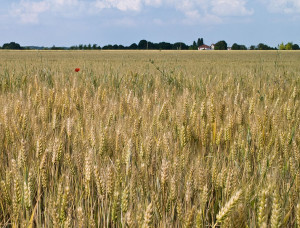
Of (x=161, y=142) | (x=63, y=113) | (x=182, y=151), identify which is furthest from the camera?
(x=63, y=113)

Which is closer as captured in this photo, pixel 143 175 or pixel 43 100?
pixel 143 175

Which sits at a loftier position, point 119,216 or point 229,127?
point 229,127

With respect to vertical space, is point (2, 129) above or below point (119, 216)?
above

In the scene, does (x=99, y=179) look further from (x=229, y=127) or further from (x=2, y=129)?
(x=2, y=129)

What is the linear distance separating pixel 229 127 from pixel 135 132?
1.53 ft

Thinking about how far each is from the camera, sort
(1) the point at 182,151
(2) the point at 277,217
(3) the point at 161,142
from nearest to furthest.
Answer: (2) the point at 277,217, (1) the point at 182,151, (3) the point at 161,142

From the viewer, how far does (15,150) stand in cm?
160

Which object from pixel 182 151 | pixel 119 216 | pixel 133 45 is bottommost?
pixel 119 216

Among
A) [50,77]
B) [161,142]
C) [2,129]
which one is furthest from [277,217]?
[50,77]

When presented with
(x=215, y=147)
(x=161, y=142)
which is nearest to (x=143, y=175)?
(x=161, y=142)

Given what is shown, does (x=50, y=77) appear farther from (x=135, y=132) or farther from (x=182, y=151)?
(x=182, y=151)

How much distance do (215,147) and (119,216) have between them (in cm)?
84

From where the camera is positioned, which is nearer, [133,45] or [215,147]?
[215,147]

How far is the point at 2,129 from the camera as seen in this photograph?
177cm
